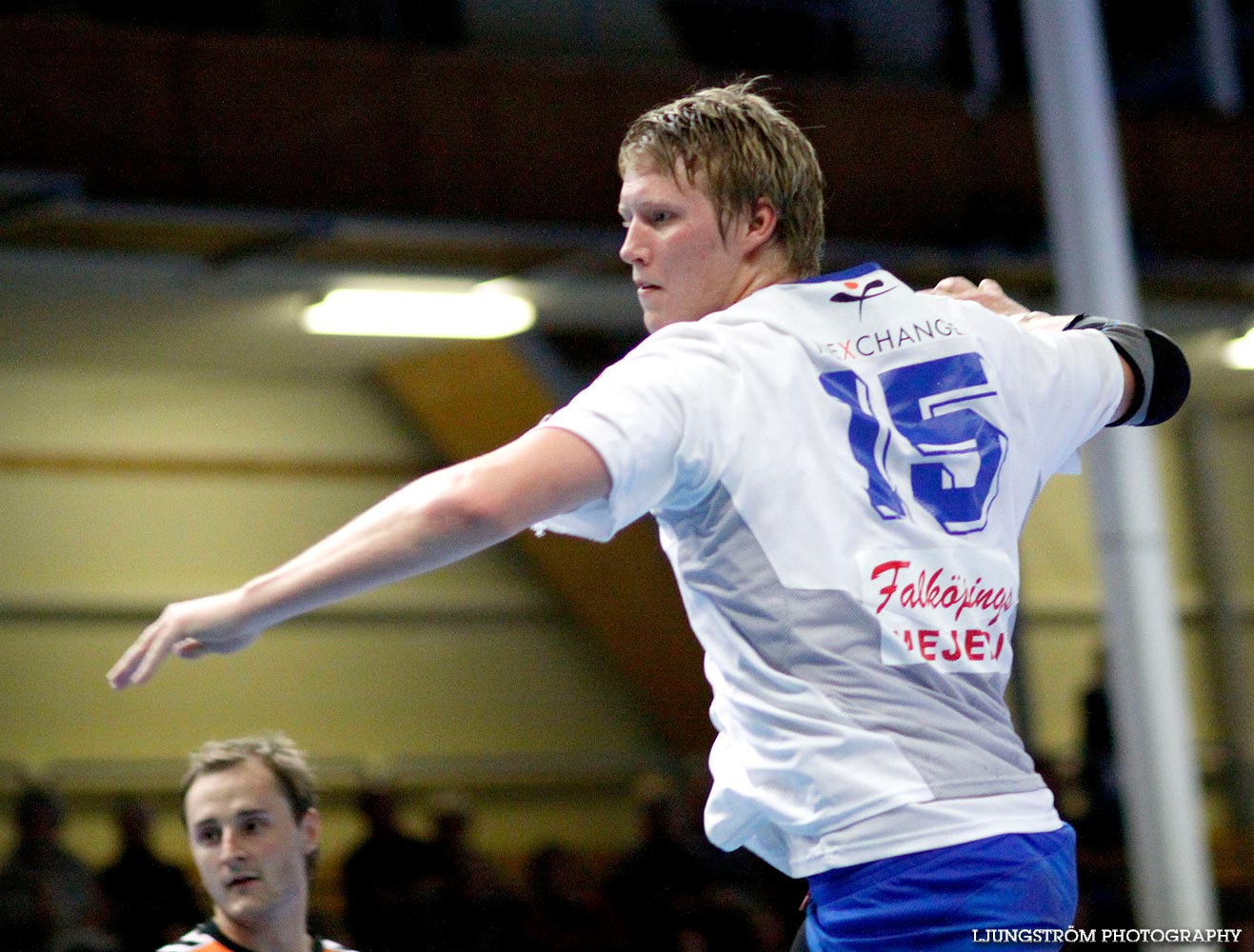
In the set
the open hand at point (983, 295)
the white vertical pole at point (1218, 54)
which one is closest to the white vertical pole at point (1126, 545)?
the white vertical pole at point (1218, 54)

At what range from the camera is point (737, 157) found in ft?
7.11

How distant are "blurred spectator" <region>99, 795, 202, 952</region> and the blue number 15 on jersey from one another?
21.1 ft

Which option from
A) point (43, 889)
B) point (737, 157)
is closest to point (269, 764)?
point (737, 157)

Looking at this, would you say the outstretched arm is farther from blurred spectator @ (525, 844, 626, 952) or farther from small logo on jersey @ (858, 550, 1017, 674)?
blurred spectator @ (525, 844, 626, 952)

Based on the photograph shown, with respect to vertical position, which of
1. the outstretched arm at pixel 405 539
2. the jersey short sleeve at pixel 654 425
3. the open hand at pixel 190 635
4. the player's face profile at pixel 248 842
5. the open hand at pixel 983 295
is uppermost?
the open hand at pixel 983 295

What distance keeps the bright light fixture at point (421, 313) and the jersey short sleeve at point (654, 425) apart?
720cm

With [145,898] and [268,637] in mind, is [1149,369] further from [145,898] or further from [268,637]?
[268,637]

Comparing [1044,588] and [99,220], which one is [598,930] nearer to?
[99,220]

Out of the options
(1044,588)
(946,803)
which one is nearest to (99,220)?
(946,803)

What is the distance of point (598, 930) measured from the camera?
28.9 feet

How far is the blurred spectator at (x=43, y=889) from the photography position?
7.70 metres

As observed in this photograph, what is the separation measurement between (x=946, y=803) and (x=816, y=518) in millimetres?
357

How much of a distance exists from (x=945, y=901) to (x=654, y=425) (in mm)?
633

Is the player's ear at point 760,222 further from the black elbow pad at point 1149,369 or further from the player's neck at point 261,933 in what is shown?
the player's neck at point 261,933
